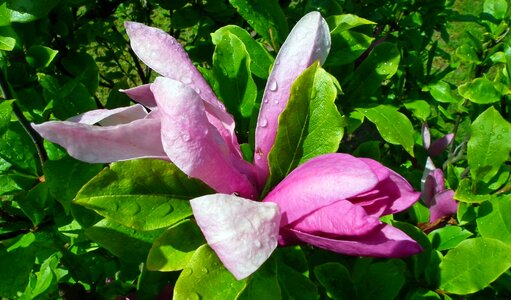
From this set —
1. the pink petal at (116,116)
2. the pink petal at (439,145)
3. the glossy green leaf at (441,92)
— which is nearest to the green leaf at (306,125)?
the pink petal at (116,116)

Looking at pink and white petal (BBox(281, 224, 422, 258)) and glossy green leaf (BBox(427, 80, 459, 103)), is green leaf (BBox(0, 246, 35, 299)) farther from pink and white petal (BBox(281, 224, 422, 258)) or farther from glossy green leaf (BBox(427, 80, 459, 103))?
glossy green leaf (BBox(427, 80, 459, 103))

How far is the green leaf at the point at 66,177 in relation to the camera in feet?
3.21

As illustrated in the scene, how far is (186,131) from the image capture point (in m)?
0.70

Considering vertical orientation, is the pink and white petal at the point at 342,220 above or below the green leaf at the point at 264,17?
below

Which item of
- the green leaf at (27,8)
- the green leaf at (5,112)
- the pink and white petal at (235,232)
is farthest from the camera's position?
the green leaf at (27,8)

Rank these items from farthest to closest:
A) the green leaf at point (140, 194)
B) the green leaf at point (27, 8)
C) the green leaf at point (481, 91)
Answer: the green leaf at point (481, 91) < the green leaf at point (27, 8) < the green leaf at point (140, 194)

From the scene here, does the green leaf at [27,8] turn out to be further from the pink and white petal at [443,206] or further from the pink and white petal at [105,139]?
the pink and white petal at [443,206]

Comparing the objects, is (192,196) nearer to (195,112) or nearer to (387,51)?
(195,112)

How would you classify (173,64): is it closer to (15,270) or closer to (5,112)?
(5,112)

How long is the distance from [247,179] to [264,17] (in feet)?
1.51

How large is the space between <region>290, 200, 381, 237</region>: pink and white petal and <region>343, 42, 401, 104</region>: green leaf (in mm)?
591

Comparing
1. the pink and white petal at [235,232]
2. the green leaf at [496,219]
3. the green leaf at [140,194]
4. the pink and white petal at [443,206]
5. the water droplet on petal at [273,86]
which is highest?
the water droplet on petal at [273,86]

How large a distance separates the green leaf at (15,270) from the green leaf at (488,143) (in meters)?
0.97

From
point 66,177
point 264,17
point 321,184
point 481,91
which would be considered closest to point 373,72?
point 264,17
